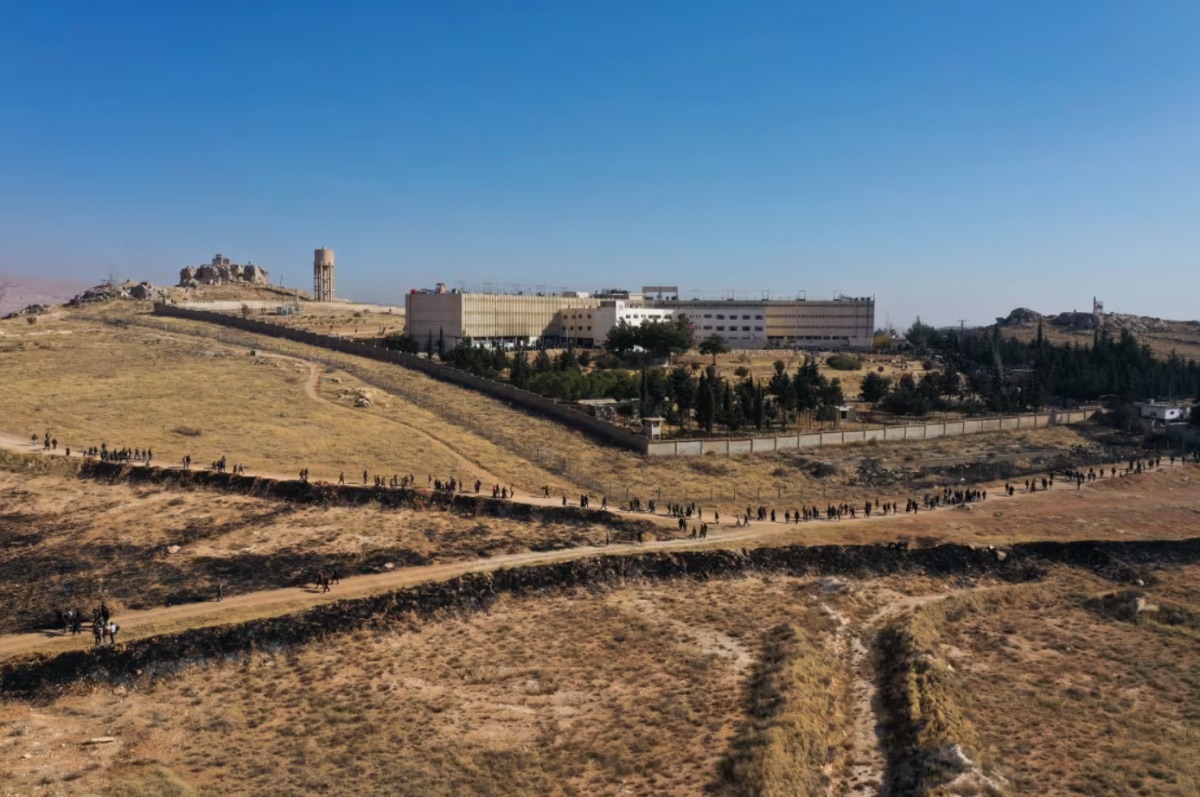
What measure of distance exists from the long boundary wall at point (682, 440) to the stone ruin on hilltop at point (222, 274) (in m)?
92.5

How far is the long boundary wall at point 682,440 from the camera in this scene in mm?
59219

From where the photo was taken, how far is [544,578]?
113 ft

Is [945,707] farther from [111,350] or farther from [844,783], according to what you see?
[111,350]

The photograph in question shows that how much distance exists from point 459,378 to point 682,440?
28.3m

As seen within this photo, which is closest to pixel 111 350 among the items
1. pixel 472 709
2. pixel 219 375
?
pixel 219 375

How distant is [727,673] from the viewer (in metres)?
27.8

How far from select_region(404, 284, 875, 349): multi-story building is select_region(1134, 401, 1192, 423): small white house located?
2531 inches

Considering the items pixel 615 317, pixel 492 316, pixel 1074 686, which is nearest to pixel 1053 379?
pixel 615 317

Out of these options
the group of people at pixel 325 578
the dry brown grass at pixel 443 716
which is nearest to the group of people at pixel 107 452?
the group of people at pixel 325 578

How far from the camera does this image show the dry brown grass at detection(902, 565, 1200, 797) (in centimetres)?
2248

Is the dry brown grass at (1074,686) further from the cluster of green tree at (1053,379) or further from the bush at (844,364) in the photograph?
the bush at (844,364)

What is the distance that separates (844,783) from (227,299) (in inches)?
6031

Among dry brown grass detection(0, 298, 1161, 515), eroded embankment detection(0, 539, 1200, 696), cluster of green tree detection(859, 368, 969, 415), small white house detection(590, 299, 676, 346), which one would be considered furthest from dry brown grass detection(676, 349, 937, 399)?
eroded embankment detection(0, 539, 1200, 696)

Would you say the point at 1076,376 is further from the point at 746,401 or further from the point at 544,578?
the point at 544,578
